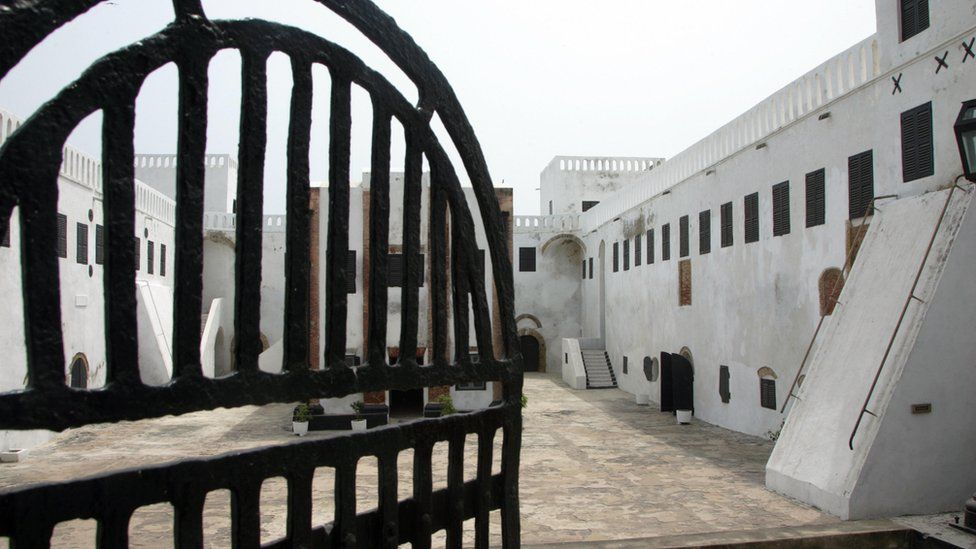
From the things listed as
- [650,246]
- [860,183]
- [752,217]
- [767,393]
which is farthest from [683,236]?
[860,183]

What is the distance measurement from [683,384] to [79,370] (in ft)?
45.9

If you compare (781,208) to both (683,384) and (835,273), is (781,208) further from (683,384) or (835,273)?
(683,384)

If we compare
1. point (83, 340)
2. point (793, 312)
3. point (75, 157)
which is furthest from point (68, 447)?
point (793, 312)

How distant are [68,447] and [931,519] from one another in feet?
50.8

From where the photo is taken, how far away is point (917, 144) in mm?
9992

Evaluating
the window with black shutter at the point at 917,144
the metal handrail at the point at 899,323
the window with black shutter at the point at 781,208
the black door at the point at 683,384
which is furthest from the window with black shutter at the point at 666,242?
the metal handrail at the point at 899,323

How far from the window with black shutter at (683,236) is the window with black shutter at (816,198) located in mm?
5476

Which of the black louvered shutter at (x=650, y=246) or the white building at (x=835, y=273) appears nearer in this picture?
the white building at (x=835, y=273)

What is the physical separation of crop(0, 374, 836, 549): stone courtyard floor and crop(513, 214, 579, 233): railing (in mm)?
10945

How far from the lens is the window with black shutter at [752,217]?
15211 millimetres

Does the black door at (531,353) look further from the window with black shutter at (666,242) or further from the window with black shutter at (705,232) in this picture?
the window with black shutter at (705,232)

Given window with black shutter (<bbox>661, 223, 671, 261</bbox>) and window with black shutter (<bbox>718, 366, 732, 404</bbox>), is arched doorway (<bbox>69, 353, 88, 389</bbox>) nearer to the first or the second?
window with black shutter (<bbox>718, 366, 732, 404</bbox>)

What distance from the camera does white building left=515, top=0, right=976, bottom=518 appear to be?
857 centimetres

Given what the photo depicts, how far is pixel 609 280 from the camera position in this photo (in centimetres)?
2623
